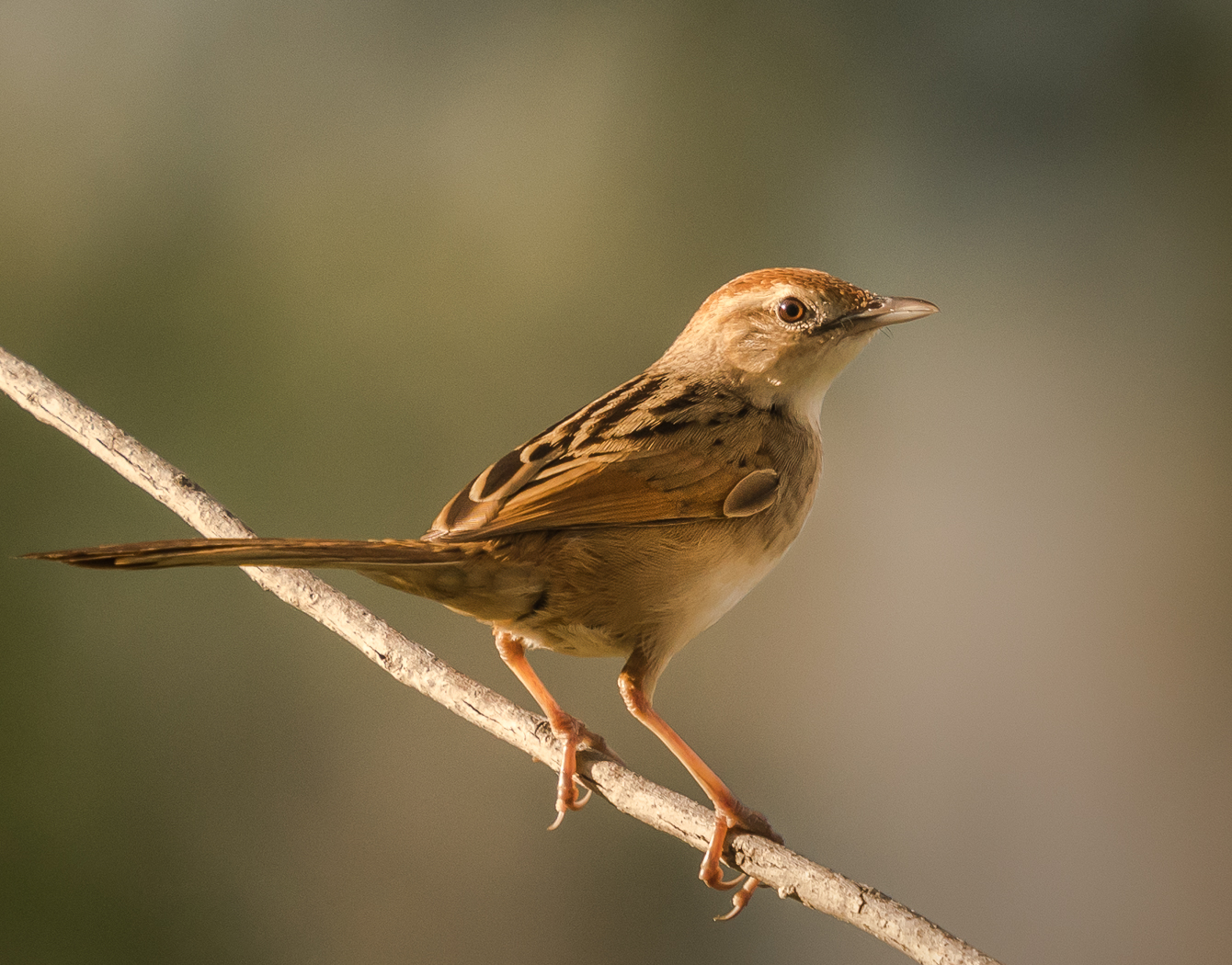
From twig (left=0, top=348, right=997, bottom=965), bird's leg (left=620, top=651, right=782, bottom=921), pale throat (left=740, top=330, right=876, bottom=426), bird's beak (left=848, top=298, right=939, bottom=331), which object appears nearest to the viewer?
twig (left=0, top=348, right=997, bottom=965)

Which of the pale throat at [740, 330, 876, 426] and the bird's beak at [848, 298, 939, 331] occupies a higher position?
the bird's beak at [848, 298, 939, 331]

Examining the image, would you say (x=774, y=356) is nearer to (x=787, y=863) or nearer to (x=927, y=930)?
(x=787, y=863)

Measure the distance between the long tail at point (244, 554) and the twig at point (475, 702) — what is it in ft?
1.69

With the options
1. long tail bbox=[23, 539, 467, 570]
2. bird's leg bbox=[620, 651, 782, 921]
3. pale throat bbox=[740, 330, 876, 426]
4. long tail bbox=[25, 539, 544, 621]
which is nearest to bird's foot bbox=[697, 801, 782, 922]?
bird's leg bbox=[620, 651, 782, 921]

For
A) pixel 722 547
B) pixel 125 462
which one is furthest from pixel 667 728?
pixel 125 462

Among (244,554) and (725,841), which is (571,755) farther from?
(244,554)

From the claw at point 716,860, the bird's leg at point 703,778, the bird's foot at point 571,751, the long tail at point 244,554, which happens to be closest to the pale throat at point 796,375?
the bird's leg at point 703,778

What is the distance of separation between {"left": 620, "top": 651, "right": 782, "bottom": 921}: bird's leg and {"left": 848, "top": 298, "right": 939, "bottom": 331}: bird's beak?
73 centimetres

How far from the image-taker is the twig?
1405 millimetres

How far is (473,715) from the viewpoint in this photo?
1825 millimetres

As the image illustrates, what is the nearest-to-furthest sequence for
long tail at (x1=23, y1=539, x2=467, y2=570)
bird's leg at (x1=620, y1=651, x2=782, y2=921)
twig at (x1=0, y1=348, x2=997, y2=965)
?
long tail at (x1=23, y1=539, x2=467, y2=570) → twig at (x1=0, y1=348, x2=997, y2=965) → bird's leg at (x1=620, y1=651, x2=782, y2=921)

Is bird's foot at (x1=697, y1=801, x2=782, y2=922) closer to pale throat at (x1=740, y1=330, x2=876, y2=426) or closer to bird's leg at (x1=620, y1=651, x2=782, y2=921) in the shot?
bird's leg at (x1=620, y1=651, x2=782, y2=921)

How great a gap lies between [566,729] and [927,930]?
71 cm

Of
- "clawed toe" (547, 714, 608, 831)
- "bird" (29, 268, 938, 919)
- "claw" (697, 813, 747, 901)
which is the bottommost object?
"claw" (697, 813, 747, 901)
